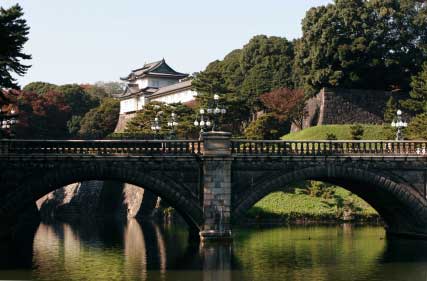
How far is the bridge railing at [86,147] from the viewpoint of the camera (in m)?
44.1

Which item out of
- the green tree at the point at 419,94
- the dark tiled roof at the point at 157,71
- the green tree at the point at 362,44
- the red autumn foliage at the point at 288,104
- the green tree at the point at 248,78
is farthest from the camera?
the dark tiled roof at the point at 157,71

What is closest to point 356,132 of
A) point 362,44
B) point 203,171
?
point 362,44

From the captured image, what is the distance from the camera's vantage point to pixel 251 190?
151ft

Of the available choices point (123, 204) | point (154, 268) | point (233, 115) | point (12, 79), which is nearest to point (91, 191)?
point (123, 204)

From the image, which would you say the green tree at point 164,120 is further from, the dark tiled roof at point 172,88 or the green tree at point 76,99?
the green tree at point 76,99

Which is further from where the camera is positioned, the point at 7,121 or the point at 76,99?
the point at 76,99

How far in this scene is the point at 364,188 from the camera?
50.4 metres

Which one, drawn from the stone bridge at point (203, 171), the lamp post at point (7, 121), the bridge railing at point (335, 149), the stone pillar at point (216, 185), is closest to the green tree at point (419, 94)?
the bridge railing at point (335, 149)

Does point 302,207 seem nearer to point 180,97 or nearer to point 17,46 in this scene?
point 17,46

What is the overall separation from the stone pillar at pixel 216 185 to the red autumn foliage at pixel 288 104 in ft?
125

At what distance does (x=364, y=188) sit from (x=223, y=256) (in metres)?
13.7

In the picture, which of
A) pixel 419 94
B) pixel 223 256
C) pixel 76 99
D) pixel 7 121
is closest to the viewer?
pixel 223 256

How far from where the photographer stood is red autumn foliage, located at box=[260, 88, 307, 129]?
83312 millimetres

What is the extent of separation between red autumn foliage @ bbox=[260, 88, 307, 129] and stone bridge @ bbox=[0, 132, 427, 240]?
117 ft
